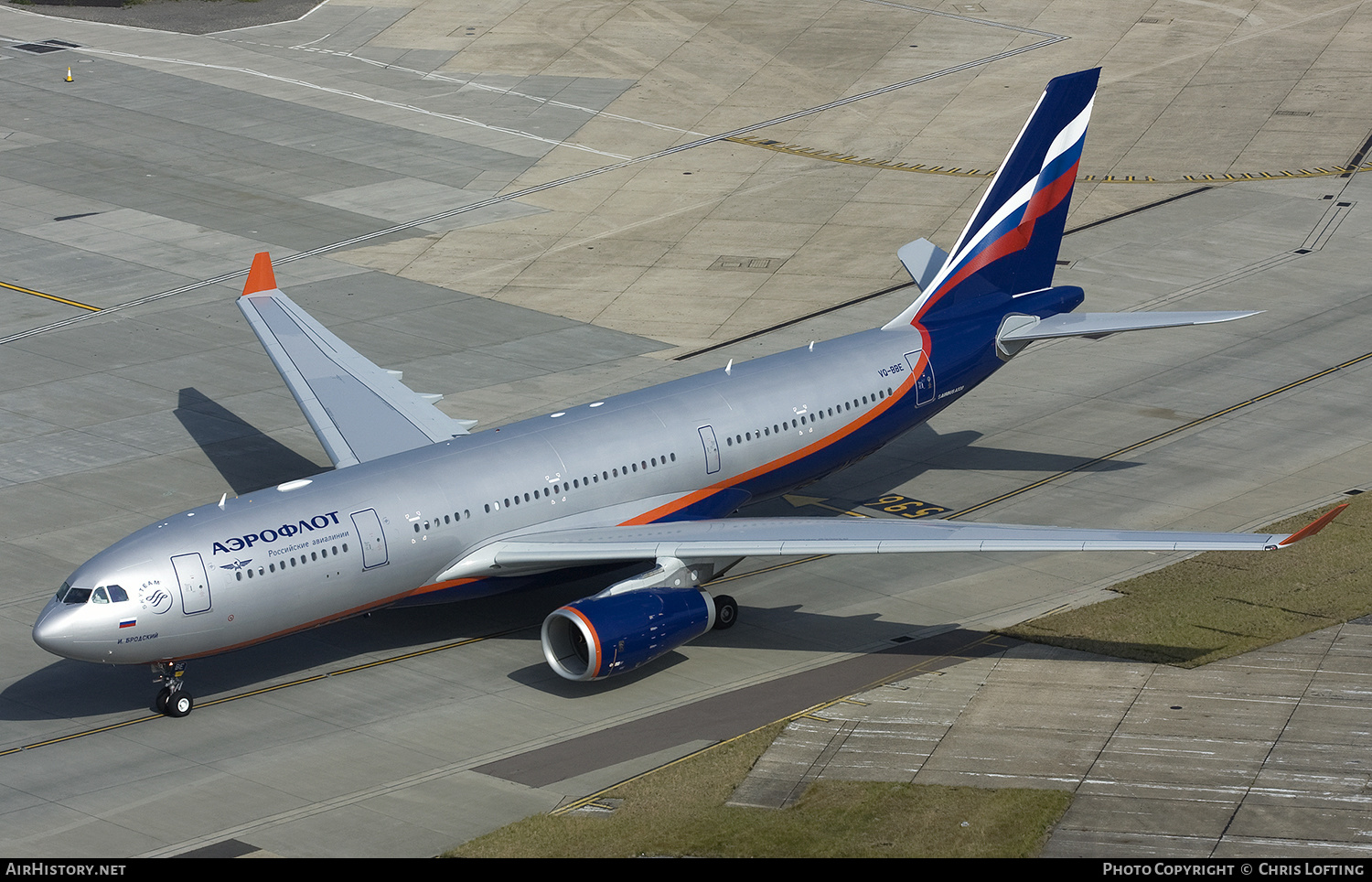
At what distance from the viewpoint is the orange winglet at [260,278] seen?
49.6 meters

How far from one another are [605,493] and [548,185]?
4022 cm

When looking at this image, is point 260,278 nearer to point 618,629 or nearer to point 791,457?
point 791,457

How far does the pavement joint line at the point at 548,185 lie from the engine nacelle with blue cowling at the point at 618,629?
32.5m

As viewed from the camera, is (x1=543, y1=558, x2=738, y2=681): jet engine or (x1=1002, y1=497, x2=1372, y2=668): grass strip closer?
(x1=543, y1=558, x2=738, y2=681): jet engine

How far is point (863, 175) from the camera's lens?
76.8m

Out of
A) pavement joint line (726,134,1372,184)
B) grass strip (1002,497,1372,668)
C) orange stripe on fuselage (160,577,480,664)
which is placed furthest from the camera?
pavement joint line (726,134,1372,184)

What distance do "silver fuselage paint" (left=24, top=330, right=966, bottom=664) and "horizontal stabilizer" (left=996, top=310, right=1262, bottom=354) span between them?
183 centimetres

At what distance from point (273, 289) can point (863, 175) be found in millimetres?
35679

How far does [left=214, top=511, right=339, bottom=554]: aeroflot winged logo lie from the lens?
3378 centimetres

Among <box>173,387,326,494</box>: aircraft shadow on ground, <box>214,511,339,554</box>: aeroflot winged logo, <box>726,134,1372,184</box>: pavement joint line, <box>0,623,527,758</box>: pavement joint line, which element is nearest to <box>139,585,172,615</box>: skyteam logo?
<box>214,511,339,554</box>: aeroflot winged logo

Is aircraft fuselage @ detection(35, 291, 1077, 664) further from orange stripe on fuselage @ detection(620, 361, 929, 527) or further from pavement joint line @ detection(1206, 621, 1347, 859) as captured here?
pavement joint line @ detection(1206, 621, 1347, 859)

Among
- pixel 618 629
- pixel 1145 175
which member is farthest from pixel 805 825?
pixel 1145 175

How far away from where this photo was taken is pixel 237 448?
49562mm

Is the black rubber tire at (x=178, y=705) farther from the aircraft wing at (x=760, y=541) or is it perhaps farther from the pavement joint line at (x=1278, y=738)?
the pavement joint line at (x=1278, y=738)
